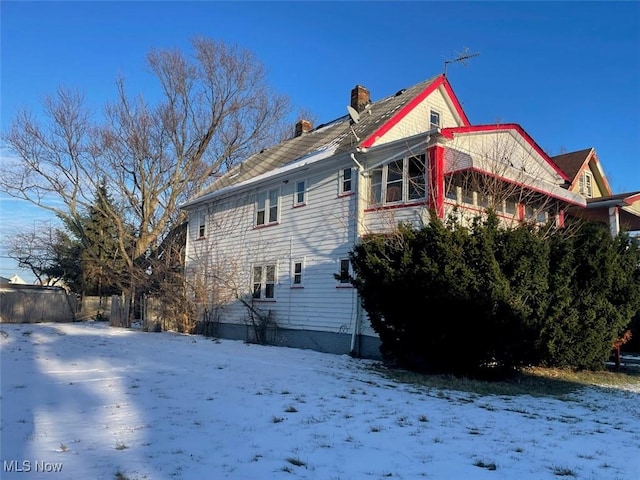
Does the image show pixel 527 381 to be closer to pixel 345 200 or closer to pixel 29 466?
pixel 345 200

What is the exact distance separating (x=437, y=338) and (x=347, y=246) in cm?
556

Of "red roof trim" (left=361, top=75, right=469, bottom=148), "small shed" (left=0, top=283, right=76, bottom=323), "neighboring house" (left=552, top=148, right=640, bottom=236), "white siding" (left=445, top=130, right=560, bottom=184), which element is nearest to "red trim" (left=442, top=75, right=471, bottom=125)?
"red roof trim" (left=361, top=75, right=469, bottom=148)

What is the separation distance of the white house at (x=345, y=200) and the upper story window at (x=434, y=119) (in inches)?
2.4

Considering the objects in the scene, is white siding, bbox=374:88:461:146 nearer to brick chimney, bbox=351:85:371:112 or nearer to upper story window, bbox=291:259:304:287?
brick chimney, bbox=351:85:371:112

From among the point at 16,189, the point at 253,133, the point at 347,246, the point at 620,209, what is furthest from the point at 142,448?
the point at 253,133

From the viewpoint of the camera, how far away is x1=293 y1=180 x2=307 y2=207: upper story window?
57.0 ft

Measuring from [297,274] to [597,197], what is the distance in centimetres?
1439

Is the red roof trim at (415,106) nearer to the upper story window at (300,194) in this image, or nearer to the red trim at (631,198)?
the upper story window at (300,194)

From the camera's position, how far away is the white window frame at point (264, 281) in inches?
718

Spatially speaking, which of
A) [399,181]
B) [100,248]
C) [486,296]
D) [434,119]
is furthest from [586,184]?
[100,248]

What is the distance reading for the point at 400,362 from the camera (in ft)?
37.8

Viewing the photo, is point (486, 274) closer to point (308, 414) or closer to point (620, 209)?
point (308, 414)

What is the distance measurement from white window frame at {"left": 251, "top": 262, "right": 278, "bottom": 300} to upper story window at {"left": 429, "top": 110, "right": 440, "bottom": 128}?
757cm

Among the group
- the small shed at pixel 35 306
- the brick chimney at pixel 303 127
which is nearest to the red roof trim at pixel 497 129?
the brick chimney at pixel 303 127
